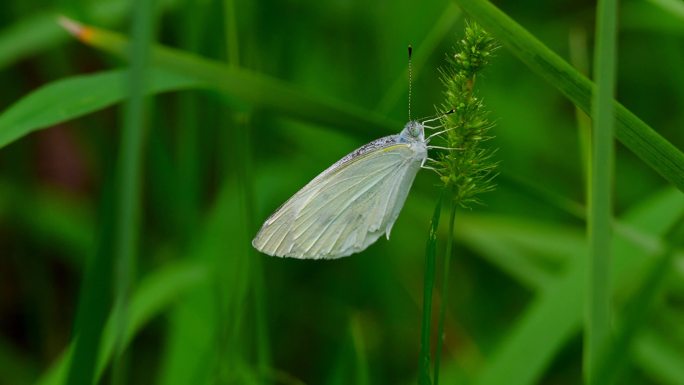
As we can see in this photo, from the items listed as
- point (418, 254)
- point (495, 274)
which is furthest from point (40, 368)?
point (495, 274)

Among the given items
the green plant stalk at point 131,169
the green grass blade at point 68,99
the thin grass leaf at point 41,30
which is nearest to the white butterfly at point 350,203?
the green grass blade at point 68,99

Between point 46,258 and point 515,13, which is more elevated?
point 515,13

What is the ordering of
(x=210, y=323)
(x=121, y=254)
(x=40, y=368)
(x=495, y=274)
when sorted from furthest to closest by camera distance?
1. (x=495, y=274)
2. (x=40, y=368)
3. (x=210, y=323)
4. (x=121, y=254)

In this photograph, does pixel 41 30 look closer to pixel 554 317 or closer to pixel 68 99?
pixel 68 99

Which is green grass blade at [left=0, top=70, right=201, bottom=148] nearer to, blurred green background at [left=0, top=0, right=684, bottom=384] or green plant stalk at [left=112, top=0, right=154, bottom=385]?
blurred green background at [left=0, top=0, right=684, bottom=384]

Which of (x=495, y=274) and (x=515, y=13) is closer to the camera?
(x=495, y=274)

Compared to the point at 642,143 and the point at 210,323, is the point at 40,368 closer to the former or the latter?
the point at 210,323
